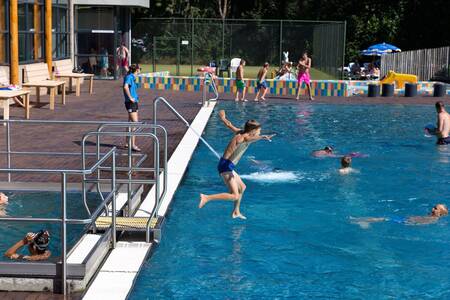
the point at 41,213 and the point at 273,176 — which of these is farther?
the point at 273,176

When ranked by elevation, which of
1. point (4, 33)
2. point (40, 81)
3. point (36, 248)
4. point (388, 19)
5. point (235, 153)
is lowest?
point (36, 248)

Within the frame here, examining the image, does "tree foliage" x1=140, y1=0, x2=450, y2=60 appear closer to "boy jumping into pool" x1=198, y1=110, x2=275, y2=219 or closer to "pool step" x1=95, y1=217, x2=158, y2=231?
"boy jumping into pool" x1=198, y1=110, x2=275, y2=219

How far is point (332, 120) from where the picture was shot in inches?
872

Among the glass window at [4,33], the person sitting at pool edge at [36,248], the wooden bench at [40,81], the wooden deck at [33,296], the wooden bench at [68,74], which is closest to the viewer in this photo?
the wooden deck at [33,296]

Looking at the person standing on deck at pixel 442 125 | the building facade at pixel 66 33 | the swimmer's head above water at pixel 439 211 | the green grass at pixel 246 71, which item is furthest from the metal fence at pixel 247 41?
the swimmer's head above water at pixel 439 211

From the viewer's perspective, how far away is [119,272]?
7414 millimetres

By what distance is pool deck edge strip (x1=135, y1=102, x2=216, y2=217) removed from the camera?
1002 cm

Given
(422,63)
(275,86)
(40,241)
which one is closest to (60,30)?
(275,86)

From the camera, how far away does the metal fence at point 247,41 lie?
117 feet

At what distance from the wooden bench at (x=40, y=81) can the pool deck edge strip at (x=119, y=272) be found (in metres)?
13.9

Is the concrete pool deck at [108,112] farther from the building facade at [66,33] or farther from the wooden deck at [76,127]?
the building facade at [66,33]

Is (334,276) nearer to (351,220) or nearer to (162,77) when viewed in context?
(351,220)

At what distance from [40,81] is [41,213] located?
1360cm

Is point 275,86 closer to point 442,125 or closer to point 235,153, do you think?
point 442,125
